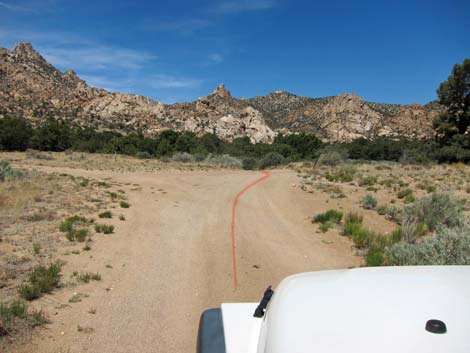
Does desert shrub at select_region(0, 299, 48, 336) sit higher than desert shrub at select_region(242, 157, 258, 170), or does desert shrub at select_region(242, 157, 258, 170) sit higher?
desert shrub at select_region(242, 157, 258, 170)

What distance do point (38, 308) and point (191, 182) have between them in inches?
598

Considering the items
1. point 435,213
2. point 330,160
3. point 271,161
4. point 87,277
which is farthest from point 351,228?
point 271,161

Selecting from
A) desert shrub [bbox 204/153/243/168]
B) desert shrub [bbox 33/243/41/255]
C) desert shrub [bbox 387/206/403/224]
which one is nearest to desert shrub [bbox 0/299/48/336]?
desert shrub [bbox 33/243/41/255]

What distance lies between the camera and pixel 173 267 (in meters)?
7.03

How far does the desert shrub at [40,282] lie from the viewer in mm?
5278

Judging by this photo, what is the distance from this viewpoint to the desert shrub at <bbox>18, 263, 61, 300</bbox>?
5.28 metres

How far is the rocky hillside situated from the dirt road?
76020 mm

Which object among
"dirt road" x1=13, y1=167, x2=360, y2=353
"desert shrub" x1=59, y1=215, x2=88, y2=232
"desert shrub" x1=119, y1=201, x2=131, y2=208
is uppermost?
"desert shrub" x1=119, y1=201, x2=131, y2=208

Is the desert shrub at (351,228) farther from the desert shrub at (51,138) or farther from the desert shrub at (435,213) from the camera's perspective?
the desert shrub at (51,138)

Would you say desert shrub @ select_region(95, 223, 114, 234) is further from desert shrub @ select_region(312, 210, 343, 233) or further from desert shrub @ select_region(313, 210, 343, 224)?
desert shrub @ select_region(313, 210, 343, 224)

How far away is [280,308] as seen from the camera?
216cm

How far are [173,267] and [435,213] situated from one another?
784 cm

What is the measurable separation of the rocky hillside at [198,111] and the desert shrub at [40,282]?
260ft

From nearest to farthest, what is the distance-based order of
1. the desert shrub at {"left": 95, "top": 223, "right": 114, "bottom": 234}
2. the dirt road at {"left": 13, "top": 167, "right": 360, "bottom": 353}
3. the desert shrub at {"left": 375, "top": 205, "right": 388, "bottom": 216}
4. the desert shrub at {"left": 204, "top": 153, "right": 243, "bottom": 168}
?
the dirt road at {"left": 13, "top": 167, "right": 360, "bottom": 353}, the desert shrub at {"left": 95, "top": 223, "right": 114, "bottom": 234}, the desert shrub at {"left": 375, "top": 205, "right": 388, "bottom": 216}, the desert shrub at {"left": 204, "top": 153, "right": 243, "bottom": 168}
